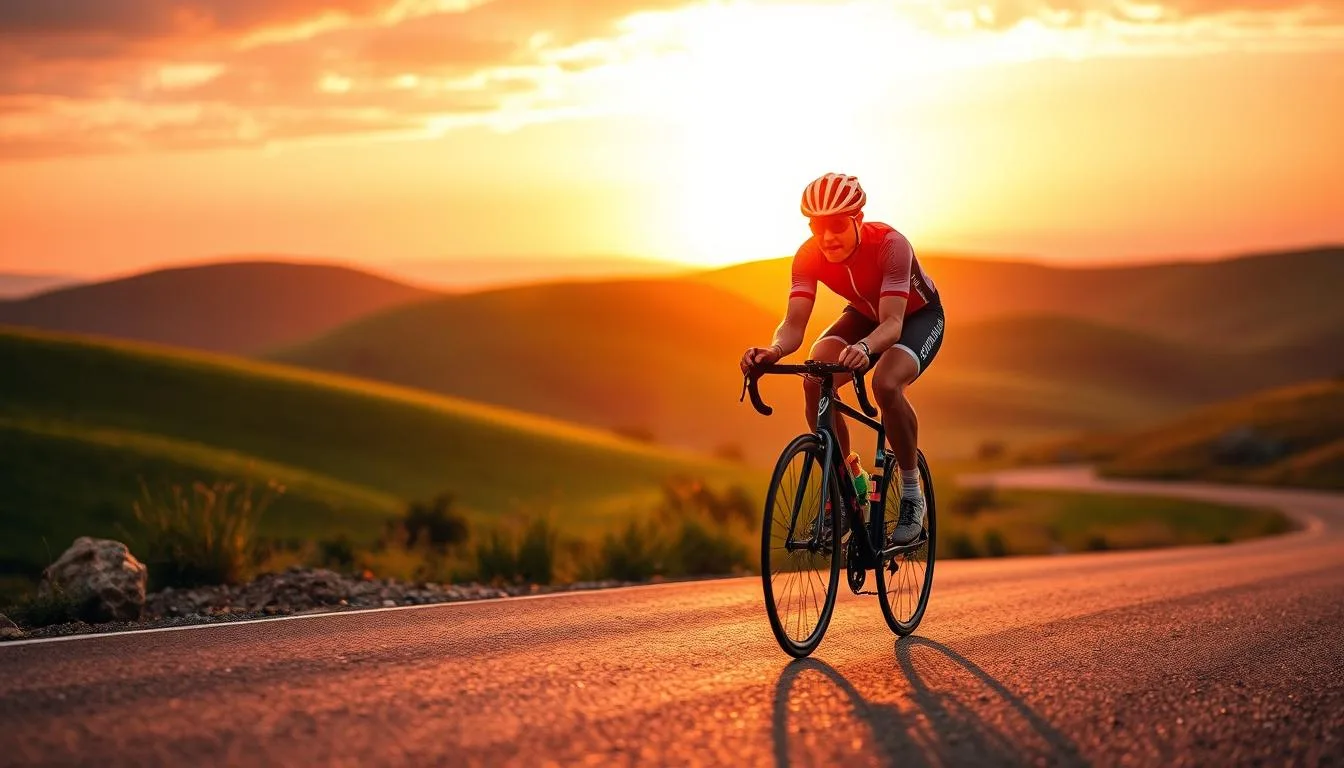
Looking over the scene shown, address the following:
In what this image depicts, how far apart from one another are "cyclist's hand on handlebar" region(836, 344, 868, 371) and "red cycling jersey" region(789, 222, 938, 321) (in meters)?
0.60

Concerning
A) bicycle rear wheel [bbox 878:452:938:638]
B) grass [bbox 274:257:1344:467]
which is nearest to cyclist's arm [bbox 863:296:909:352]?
bicycle rear wheel [bbox 878:452:938:638]

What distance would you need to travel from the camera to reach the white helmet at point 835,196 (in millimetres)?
7785

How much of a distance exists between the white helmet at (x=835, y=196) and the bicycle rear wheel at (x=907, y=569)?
1.78 meters

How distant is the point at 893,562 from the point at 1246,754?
3241mm

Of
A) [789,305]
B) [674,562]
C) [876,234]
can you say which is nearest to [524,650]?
[789,305]

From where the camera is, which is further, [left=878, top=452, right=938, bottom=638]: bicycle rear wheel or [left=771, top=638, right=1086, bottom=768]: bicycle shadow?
[left=878, top=452, right=938, bottom=638]: bicycle rear wheel

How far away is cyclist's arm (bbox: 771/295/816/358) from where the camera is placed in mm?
7992

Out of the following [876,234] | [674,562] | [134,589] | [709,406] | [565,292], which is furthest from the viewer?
[565,292]

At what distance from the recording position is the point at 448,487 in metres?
46.9

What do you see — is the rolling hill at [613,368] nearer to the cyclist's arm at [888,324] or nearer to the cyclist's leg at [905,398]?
the cyclist's leg at [905,398]

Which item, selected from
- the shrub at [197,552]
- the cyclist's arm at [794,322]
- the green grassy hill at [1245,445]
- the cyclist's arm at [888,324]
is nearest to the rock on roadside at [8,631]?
the shrub at [197,552]

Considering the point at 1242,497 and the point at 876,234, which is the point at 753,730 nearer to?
the point at 876,234

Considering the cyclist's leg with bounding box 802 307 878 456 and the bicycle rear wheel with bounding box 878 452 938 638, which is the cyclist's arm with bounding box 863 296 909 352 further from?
the bicycle rear wheel with bounding box 878 452 938 638

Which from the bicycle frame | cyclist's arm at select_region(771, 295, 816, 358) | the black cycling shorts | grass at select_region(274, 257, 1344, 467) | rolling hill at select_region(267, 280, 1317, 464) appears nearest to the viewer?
the bicycle frame
